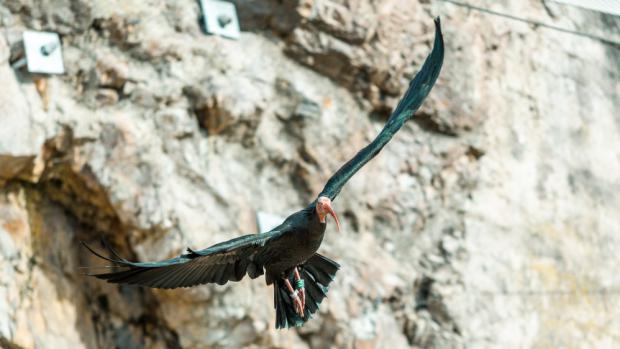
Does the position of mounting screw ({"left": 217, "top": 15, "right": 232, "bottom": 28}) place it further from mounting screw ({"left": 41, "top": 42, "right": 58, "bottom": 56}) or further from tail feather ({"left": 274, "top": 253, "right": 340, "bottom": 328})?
tail feather ({"left": 274, "top": 253, "right": 340, "bottom": 328})

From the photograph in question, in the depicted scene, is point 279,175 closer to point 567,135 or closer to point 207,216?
point 207,216

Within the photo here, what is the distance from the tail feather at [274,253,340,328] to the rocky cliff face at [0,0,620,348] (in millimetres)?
1144

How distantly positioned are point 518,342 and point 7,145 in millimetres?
3005

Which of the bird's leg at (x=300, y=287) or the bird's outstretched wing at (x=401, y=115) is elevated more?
the bird's outstretched wing at (x=401, y=115)

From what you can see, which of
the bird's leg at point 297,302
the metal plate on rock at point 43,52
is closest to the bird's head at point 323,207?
the bird's leg at point 297,302

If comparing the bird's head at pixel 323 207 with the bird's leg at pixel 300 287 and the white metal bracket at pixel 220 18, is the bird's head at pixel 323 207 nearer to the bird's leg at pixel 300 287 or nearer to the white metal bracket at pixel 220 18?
the bird's leg at pixel 300 287

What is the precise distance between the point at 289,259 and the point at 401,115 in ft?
2.22

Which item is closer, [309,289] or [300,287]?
[300,287]

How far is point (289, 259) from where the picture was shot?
3631 millimetres

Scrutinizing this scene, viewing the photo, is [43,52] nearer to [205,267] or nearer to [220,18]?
[220,18]

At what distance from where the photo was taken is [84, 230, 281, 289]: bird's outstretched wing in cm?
328

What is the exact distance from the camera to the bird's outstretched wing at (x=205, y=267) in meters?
3.28

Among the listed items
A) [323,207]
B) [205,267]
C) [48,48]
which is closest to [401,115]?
[323,207]

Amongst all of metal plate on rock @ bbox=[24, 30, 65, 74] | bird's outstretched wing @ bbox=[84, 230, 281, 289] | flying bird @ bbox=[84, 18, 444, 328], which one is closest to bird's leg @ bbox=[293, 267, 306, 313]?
flying bird @ bbox=[84, 18, 444, 328]
